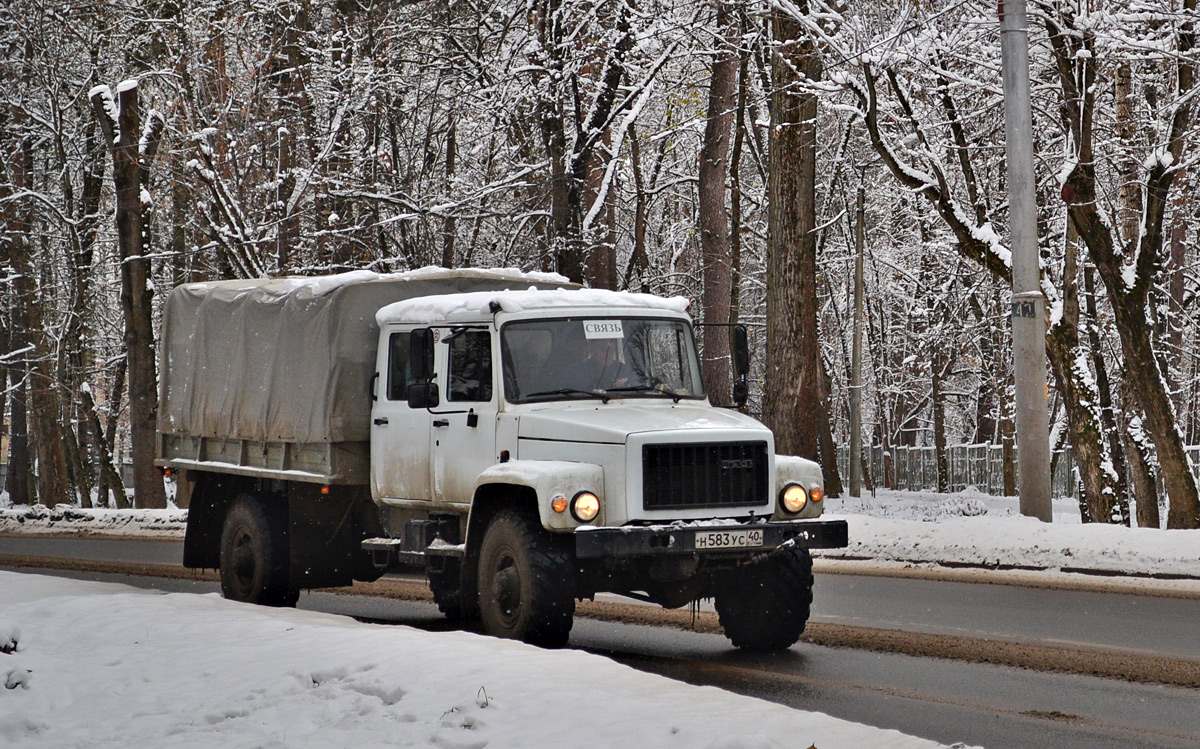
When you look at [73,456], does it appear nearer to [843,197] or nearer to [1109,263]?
[843,197]

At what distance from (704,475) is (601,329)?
5.12ft

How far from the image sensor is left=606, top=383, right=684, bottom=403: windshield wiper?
1057 centimetres

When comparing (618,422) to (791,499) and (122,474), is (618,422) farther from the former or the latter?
(122,474)

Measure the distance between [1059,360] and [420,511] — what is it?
1243cm

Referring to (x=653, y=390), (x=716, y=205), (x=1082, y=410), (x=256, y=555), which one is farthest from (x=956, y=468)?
(x=653, y=390)

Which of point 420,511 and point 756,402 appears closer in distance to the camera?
point 420,511

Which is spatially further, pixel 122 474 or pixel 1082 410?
pixel 122 474

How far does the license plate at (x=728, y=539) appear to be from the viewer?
9.48 meters

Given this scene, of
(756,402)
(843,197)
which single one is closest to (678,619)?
(843,197)

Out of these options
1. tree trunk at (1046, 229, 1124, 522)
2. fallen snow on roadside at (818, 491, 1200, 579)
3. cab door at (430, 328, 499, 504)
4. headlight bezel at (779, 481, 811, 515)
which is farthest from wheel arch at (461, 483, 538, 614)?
tree trunk at (1046, 229, 1124, 522)

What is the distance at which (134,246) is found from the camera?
2955 cm

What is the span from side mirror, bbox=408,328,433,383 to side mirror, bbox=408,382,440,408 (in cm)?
20

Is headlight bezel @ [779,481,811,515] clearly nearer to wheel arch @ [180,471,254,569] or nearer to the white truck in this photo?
the white truck

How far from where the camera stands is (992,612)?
39.0 feet
